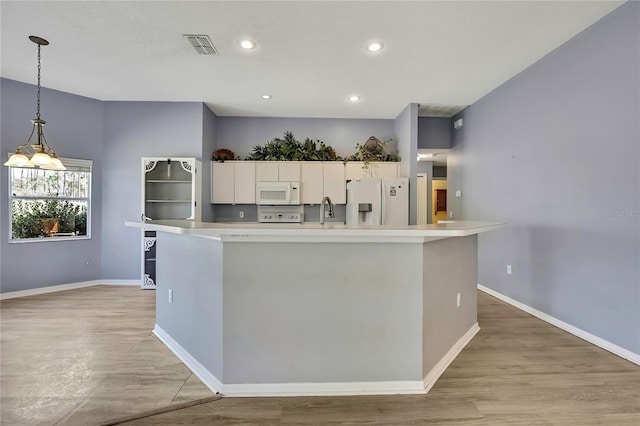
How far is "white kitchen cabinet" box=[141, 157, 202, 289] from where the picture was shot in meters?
4.64

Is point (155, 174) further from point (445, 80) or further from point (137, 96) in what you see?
point (445, 80)

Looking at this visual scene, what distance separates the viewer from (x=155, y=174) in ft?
15.8

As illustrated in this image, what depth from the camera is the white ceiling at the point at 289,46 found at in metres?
2.57

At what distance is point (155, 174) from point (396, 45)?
12.9ft

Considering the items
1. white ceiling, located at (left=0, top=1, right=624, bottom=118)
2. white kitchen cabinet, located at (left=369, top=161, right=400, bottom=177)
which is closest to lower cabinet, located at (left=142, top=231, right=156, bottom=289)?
white ceiling, located at (left=0, top=1, right=624, bottom=118)

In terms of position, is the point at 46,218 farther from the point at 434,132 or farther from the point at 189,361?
the point at 434,132

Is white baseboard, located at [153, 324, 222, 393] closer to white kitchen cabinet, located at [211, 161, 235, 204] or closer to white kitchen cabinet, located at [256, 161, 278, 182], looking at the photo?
white kitchen cabinet, located at [211, 161, 235, 204]

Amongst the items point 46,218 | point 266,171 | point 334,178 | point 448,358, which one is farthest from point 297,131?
point 448,358

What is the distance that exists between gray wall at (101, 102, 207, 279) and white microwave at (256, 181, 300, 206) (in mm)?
1152

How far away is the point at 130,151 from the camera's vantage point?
4.86 m

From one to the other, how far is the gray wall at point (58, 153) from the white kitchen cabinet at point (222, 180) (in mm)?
1705

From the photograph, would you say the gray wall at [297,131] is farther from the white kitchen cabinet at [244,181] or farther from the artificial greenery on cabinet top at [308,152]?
the white kitchen cabinet at [244,181]

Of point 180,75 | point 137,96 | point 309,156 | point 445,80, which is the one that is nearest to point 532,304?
point 445,80

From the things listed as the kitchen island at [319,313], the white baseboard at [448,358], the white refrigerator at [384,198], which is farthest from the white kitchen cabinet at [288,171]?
the white baseboard at [448,358]
